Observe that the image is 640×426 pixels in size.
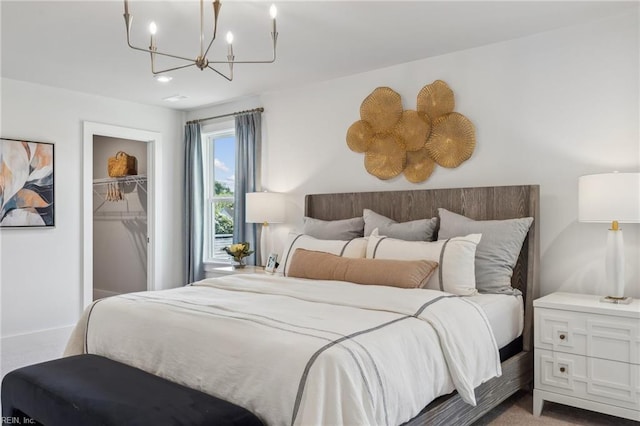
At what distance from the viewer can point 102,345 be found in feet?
8.41

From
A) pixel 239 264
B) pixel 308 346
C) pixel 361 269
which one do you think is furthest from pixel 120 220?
pixel 308 346

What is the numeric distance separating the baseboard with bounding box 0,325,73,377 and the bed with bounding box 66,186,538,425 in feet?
4.18

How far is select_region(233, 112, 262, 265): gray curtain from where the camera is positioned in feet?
16.4

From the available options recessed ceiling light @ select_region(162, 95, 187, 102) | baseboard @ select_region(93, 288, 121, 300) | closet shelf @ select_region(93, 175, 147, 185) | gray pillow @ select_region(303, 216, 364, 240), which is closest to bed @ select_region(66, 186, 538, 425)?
gray pillow @ select_region(303, 216, 364, 240)

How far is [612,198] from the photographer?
8.86ft

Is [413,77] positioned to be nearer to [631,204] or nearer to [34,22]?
[631,204]

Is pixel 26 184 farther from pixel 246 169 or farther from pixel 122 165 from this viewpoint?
pixel 246 169

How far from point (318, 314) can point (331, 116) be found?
263cm

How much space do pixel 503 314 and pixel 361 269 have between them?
873 mm

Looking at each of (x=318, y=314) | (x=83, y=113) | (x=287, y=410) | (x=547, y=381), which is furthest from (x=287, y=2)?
(x=83, y=113)

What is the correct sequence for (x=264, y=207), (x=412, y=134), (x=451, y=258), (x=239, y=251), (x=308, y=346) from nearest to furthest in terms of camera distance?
1. (x=308, y=346)
2. (x=451, y=258)
3. (x=412, y=134)
4. (x=264, y=207)
5. (x=239, y=251)

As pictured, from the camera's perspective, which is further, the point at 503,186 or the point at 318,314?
the point at 503,186

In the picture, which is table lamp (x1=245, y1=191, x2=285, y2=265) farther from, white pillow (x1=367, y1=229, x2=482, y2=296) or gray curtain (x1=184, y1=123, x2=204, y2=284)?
white pillow (x1=367, y1=229, x2=482, y2=296)

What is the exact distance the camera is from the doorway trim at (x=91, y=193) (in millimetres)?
4867
